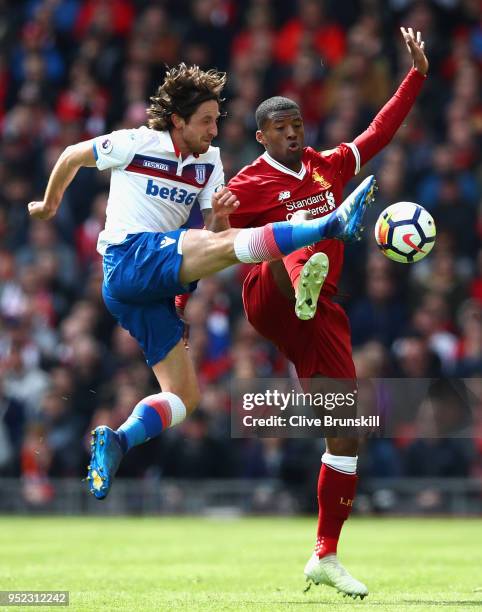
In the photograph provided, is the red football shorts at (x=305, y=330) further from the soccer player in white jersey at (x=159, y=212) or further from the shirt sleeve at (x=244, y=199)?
the soccer player in white jersey at (x=159, y=212)

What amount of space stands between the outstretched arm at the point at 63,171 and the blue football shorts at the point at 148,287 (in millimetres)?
521

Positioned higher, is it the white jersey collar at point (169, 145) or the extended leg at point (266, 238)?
the white jersey collar at point (169, 145)

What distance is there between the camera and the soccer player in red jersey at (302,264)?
8.45 m

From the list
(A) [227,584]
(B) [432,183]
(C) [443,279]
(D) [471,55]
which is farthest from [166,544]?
(D) [471,55]

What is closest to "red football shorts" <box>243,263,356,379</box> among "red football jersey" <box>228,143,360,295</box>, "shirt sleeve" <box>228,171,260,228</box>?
"red football jersey" <box>228,143,360,295</box>

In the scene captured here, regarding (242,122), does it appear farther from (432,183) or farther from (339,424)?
(339,424)

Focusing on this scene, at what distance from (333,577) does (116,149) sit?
9.36 feet

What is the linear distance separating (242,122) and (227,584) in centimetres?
932

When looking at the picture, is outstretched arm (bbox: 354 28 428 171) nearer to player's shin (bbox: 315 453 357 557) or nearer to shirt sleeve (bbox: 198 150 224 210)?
shirt sleeve (bbox: 198 150 224 210)

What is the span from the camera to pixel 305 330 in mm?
8602

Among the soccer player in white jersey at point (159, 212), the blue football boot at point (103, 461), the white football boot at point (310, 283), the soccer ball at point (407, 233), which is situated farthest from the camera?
the soccer ball at point (407, 233)

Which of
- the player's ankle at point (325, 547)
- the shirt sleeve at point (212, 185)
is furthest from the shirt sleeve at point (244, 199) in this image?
the player's ankle at point (325, 547)
